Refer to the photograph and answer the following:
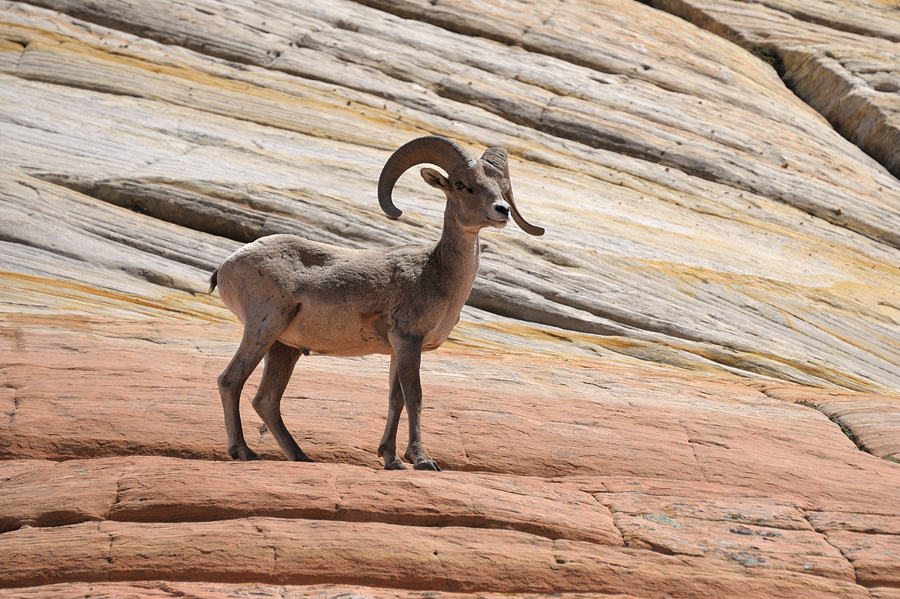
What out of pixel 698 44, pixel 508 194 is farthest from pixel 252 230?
pixel 698 44

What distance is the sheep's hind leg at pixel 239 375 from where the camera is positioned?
7.28 m

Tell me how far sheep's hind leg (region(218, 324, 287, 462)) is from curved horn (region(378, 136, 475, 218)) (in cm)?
136

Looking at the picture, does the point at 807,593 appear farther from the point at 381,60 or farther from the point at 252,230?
the point at 381,60

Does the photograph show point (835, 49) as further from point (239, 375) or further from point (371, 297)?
point (239, 375)

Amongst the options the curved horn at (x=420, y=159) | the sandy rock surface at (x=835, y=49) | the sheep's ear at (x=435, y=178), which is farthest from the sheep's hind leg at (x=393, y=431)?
the sandy rock surface at (x=835, y=49)

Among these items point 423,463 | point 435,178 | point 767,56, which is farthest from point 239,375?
point 767,56

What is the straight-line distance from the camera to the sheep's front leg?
716 centimetres

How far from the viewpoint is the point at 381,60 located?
20453mm

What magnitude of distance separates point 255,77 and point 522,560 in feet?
48.5

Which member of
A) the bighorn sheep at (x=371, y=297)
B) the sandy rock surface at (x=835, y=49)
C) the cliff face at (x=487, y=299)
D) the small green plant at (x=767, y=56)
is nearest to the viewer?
the cliff face at (x=487, y=299)

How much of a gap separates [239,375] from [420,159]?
2.26 m

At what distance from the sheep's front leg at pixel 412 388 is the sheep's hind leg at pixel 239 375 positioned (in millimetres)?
1000

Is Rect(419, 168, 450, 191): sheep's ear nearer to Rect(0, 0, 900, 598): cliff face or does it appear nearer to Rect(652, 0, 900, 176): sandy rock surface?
Rect(0, 0, 900, 598): cliff face

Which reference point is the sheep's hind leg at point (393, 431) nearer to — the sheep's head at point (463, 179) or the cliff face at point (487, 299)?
the cliff face at point (487, 299)
